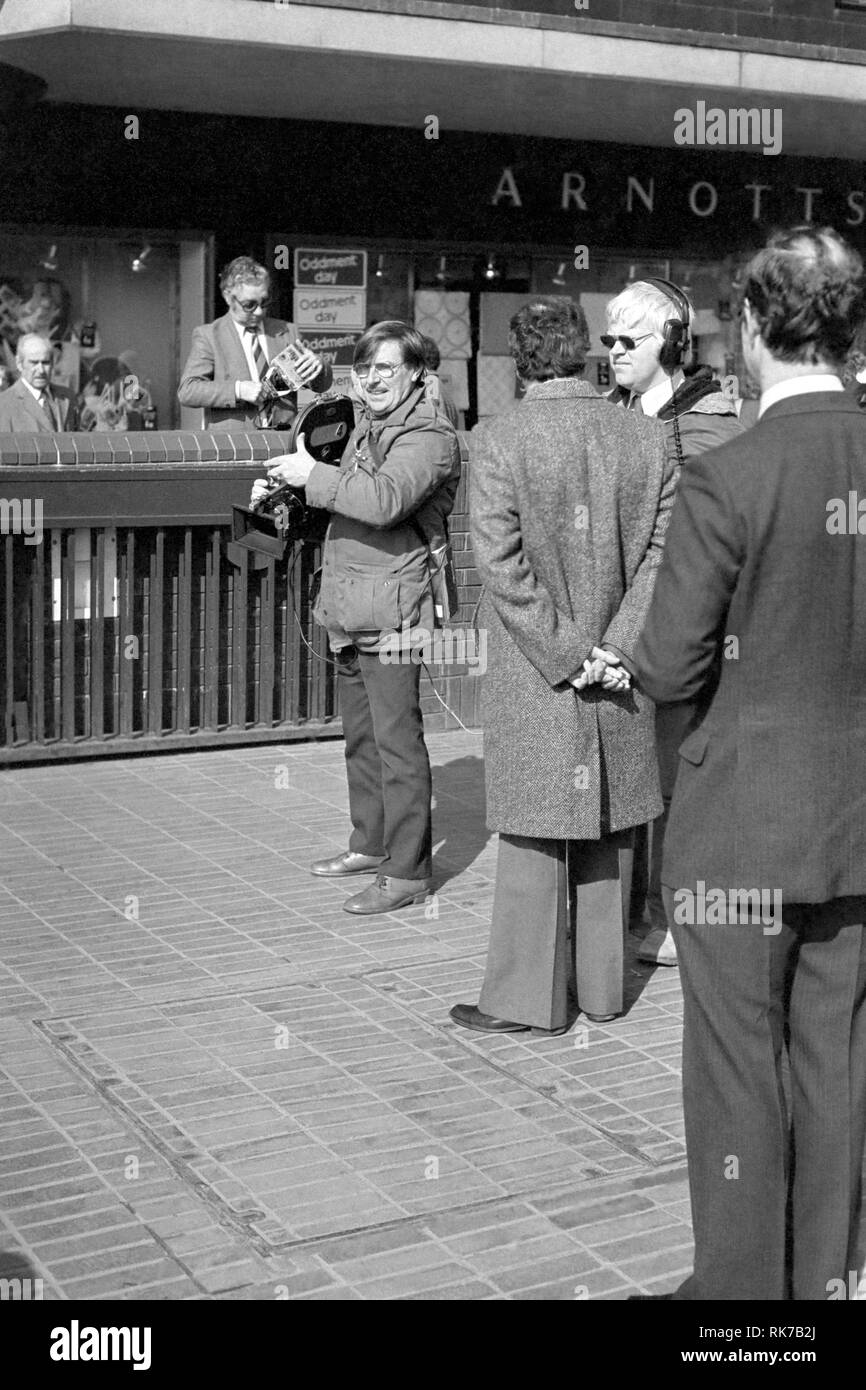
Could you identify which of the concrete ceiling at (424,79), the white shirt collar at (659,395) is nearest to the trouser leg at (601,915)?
the white shirt collar at (659,395)

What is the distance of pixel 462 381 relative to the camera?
1494 cm

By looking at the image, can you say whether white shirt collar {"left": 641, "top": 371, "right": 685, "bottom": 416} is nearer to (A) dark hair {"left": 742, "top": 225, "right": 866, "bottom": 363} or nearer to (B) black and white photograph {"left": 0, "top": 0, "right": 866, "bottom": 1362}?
(B) black and white photograph {"left": 0, "top": 0, "right": 866, "bottom": 1362}

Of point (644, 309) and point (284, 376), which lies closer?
point (644, 309)

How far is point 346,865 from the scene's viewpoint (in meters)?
6.93

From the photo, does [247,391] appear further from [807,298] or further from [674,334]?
[807,298]

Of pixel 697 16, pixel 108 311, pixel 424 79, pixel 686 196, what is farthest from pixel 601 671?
pixel 686 196

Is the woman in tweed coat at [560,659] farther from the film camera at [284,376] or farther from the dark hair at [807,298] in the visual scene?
the film camera at [284,376]

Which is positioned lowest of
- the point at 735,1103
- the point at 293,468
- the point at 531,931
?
the point at 531,931

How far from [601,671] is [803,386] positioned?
6.22 feet

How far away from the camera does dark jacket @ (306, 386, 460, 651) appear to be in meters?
6.16

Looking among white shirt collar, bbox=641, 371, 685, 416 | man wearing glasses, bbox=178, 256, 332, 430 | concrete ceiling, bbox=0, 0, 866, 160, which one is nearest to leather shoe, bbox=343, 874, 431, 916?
white shirt collar, bbox=641, 371, 685, 416
